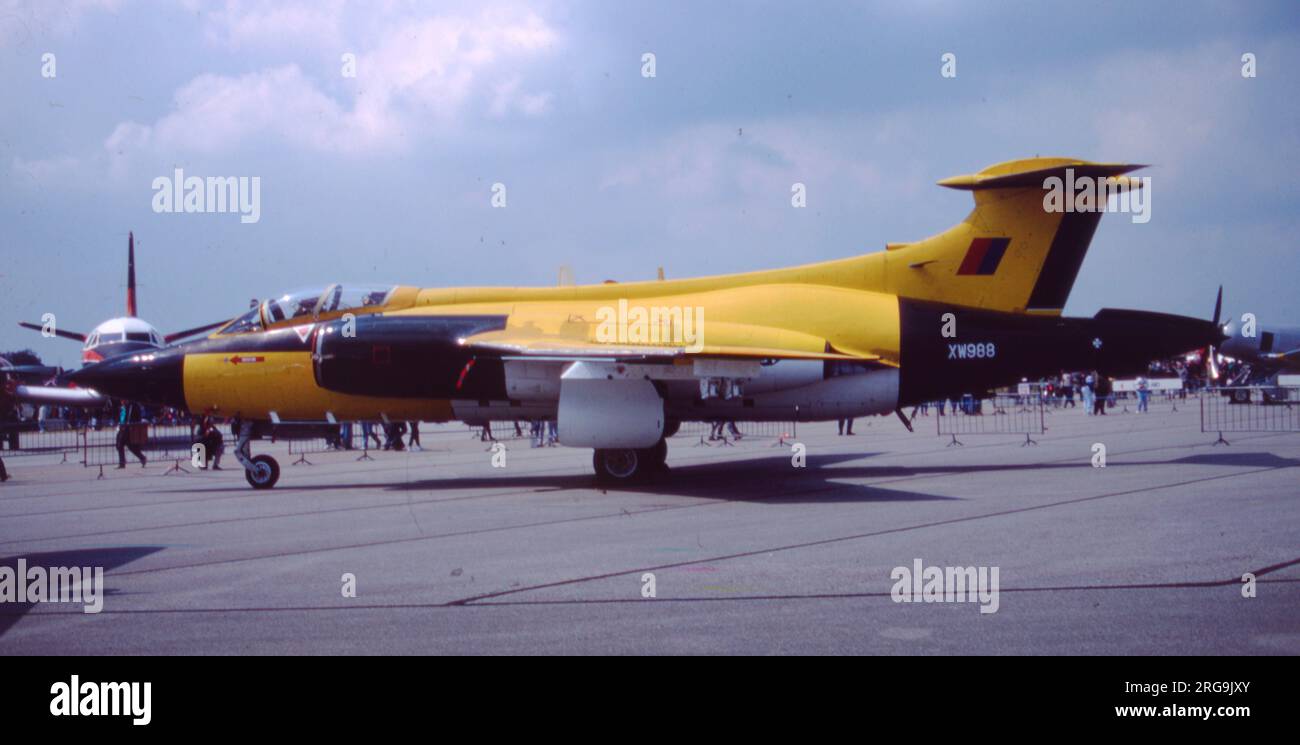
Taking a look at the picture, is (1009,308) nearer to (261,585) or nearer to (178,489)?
(261,585)

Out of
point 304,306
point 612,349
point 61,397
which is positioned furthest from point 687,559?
point 61,397

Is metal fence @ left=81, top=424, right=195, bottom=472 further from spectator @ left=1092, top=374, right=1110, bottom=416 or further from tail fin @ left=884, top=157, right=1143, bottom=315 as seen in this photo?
spectator @ left=1092, top=374, right=1110, bottom=416

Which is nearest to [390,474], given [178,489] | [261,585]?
[178,489]

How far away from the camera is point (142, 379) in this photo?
50.5ft

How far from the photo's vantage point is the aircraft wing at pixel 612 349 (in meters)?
13.2

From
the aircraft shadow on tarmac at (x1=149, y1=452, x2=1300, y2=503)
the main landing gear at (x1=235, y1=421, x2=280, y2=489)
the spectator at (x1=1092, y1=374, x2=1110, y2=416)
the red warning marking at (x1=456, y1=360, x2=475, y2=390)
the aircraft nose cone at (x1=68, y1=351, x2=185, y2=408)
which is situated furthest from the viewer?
the spectator at (x1=1092, y1=374, x2=1110, y2=416)

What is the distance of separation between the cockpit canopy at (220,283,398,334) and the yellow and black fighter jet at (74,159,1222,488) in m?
0.02

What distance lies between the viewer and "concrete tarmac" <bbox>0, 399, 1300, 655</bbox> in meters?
5.67

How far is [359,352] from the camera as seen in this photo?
577 inches

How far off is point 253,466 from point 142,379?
7.11ft

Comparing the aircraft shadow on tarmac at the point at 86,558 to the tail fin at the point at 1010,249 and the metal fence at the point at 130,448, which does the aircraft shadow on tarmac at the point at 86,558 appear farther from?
the metal fence at the point at 130,448
